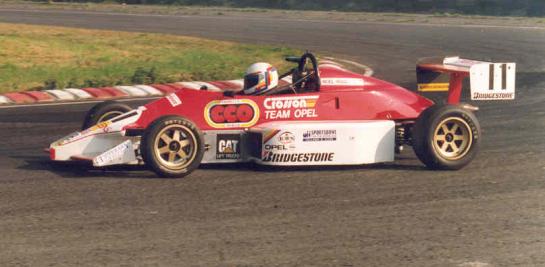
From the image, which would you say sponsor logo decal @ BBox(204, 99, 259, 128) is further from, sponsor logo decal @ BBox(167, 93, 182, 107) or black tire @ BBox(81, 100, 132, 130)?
black tire @ BBox(81, 100, 132, 130)

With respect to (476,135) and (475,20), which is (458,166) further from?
(475,20)

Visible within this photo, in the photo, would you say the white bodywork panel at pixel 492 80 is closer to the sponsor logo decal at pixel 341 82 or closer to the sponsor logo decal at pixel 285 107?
the sponsor logo decal at pixel 341 82

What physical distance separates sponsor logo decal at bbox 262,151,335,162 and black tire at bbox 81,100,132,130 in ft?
6.39

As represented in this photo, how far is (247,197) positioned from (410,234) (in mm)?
1883

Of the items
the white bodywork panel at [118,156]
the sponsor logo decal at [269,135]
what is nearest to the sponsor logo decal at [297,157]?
the sponsor logo decal at [269,135]

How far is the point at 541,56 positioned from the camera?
71.2ft

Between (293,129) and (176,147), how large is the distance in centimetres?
121

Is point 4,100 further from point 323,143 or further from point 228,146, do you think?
point 323,143

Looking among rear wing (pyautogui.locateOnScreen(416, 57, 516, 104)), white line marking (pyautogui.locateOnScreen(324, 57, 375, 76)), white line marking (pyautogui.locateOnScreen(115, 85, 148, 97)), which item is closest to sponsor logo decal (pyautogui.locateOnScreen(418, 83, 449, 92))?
rear wing (pyautogui.locateOnScreen(416, 57, 516, 104))

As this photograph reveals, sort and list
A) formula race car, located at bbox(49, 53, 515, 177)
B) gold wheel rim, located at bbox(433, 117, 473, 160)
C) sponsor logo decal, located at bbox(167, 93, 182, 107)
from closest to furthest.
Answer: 1. formula race car, located at bbox(49, 53, 515, 177)
2. gold wheel rim, located at bbox(433, 117, 473, 160)
3. sponsor logo decal, located at bbox(167, 93, 182, 107)

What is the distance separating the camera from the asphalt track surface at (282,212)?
708 cm

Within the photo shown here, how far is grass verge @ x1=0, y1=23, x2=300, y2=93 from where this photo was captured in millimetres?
18266

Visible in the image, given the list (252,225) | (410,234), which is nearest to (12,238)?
(252,225)

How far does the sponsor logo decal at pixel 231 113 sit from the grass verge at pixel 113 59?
26.0 ft
